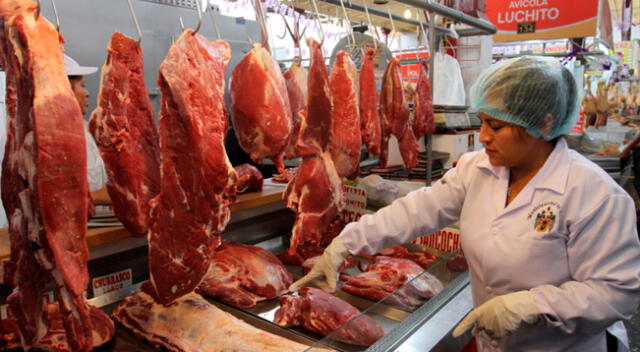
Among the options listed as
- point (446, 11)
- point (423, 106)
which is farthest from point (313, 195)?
point (446, 11)

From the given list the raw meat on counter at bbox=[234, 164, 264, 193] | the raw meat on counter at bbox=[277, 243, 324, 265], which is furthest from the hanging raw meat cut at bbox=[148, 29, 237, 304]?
the raw meat on counter at bbox=[234, 164, 264, 193]

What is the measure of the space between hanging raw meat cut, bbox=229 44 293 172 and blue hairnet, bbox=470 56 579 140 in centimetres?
83

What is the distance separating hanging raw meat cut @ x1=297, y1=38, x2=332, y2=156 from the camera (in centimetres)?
215

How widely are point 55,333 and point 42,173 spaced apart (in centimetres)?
85

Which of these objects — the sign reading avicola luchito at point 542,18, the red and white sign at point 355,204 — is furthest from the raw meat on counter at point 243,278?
the sign reading avicola luchito at point 542,18

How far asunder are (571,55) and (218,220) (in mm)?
7963

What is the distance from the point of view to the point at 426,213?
2.23m

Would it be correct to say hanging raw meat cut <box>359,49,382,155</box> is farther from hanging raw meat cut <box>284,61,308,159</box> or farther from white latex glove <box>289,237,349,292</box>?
white latex glove <box>289,237,349,292</box>

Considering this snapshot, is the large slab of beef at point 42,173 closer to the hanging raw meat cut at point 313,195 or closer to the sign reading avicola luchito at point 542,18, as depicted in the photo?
the hanging raw meat cut at point 313,195

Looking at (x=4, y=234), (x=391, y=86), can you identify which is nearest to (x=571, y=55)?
(x=391, y=86)

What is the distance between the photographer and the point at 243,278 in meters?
2.36

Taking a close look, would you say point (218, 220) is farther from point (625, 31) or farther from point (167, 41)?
point (625, 31)

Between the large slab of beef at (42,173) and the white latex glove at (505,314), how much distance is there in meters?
1.31

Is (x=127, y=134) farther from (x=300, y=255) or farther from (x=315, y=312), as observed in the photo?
(x=300, y=255)
